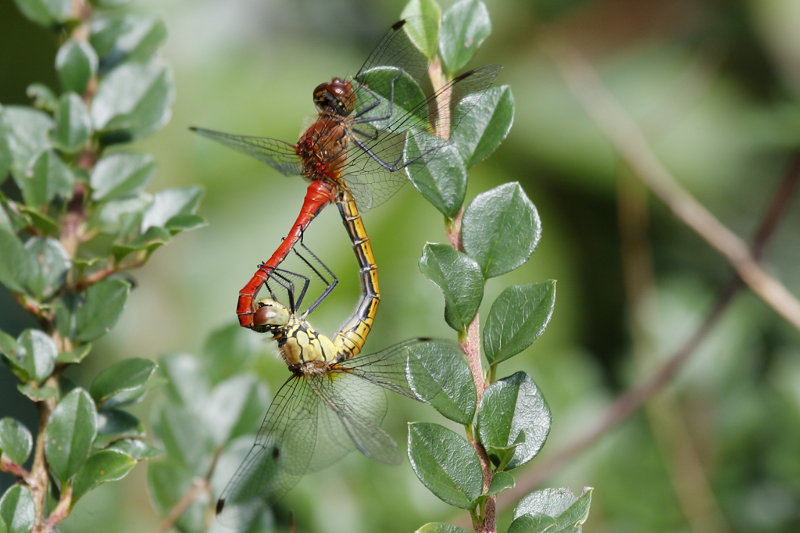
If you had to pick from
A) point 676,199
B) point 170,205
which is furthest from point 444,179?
point 676,199

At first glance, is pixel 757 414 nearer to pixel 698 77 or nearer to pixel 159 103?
pixel 159 103

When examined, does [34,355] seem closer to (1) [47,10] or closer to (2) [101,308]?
→ (2) [101,308]

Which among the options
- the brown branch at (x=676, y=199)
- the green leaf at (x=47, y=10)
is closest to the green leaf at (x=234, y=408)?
the green leaf at (x=47, y=10)

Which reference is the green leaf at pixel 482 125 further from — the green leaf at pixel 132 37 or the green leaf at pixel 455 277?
the green leaf at pixel 132 37

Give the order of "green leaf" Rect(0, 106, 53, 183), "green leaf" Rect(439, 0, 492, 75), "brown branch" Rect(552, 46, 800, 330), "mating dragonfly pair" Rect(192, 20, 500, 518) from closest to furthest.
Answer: "green leaf" Rect(439, 0, 492, 75), "green leaf" Rect(0, 106, 53, 183), "mating dragonfly pair" Rect(192, 20, 500, 518), "brown branch" Rect(552, 46, 800, 330)

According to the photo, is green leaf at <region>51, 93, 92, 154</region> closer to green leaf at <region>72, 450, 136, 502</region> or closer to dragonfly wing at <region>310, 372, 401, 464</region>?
green leaf at <region>72, 450, 136, 502</region>

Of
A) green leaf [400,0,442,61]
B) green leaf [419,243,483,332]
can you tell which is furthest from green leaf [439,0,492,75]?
green leaf [419,243,483,332]
